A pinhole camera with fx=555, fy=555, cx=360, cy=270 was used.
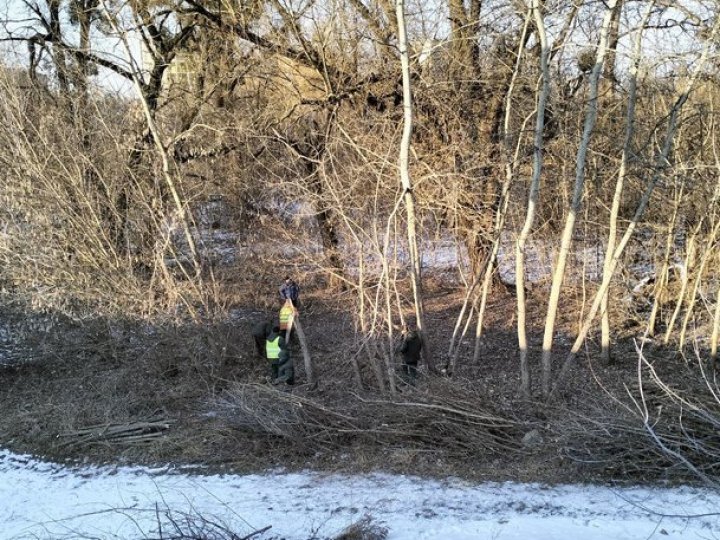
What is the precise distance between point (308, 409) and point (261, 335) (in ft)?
10.7

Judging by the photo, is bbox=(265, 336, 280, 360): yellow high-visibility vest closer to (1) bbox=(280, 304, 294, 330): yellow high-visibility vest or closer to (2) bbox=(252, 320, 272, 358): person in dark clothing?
(2) bbox=(252, 320, 272, 358): person in dark clothing

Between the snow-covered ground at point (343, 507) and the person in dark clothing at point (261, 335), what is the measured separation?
3.48 meters

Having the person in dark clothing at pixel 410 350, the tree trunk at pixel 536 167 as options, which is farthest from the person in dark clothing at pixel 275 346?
the tree trunk at pixel 536 167

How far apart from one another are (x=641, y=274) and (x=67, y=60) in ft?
42.9

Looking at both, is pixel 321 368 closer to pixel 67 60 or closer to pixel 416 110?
pixel 416 110

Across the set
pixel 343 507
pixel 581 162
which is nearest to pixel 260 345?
pixel 343 507

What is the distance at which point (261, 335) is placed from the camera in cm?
1016

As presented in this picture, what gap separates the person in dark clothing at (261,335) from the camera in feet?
32.1

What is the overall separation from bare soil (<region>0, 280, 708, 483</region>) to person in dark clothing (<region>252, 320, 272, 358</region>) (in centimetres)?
22

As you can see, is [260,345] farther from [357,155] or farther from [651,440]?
[651,440]

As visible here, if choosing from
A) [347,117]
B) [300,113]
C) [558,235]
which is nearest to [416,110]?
[347,117]

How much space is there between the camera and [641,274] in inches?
451

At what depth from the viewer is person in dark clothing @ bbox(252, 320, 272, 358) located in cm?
980

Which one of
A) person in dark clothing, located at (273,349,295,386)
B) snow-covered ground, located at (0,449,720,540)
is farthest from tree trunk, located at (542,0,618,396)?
person in dark clothing, located at (273,349,295,386)
